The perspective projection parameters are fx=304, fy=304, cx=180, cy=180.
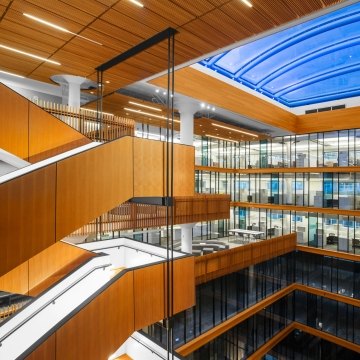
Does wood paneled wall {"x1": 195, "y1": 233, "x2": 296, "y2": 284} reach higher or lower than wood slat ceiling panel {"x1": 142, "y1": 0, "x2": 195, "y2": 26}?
lower

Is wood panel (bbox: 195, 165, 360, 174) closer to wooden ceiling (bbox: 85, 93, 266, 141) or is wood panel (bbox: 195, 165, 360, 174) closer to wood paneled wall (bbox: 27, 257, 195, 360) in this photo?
wooden ceiling (bbox: 85, 93, 266, 141)

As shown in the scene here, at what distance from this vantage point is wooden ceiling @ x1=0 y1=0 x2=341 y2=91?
5723 millimetres

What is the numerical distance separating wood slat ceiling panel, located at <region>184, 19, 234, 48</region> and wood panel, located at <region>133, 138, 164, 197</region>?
2.81 metres

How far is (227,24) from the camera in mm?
6270

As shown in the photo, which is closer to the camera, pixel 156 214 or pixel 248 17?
pixel 248 17

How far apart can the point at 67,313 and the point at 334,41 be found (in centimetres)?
1759

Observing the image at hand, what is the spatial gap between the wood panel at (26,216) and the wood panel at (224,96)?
24.3 feet

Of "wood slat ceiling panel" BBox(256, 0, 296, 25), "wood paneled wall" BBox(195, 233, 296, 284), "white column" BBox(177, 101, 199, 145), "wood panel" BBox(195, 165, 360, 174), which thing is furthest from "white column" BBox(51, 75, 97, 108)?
"wood panel" BBox(195, 165, 360, 174)

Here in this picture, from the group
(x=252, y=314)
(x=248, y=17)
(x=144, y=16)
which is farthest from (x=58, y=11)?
(x=252, y=314)

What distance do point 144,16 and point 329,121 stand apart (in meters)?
18.2

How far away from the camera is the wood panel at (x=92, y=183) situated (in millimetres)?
5879

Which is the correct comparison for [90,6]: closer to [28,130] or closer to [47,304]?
[28,130]

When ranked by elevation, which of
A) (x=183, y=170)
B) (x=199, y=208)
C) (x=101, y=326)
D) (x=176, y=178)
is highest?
(x=183, y=170)

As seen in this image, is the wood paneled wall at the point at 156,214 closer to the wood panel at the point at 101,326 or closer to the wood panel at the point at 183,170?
the wood panel at the point at 183,170
